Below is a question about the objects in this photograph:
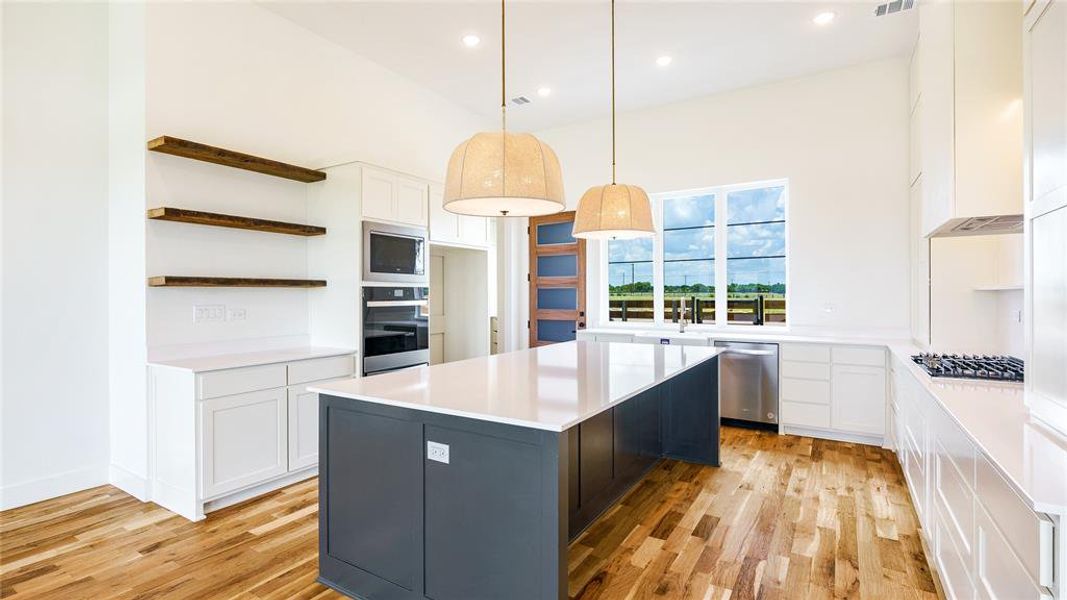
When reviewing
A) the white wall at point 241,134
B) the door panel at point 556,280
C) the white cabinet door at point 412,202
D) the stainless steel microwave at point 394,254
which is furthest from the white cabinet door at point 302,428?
the door panel at point 556,280

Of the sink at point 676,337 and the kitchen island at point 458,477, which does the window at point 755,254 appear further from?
the kitchen island at point 458,477

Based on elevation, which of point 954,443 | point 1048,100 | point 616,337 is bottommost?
point 954,443

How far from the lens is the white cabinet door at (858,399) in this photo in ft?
13.9

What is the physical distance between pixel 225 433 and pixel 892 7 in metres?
5.32

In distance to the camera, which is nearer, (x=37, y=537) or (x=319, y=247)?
(x=37, y=537)

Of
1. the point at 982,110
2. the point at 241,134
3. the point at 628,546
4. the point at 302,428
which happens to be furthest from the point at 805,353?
the point at 241,134

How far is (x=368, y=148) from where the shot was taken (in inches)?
187

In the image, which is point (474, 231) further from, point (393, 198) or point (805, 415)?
point (805, 415)

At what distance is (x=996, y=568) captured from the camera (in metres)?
1.43

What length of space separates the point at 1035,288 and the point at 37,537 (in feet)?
14.8

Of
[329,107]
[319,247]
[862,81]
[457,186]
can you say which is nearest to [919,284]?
[862,81]

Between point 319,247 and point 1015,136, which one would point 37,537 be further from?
point 1015,136

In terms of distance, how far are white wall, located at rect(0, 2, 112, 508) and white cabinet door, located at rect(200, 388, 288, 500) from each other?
1.14m

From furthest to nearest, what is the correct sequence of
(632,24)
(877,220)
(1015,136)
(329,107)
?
(877,220), (329,107), (632,24), (1015,136)
